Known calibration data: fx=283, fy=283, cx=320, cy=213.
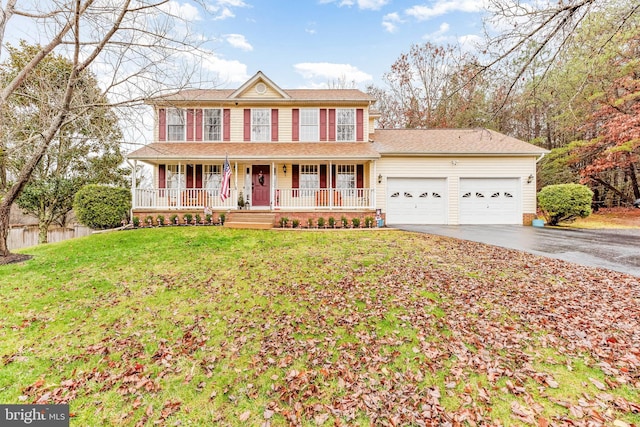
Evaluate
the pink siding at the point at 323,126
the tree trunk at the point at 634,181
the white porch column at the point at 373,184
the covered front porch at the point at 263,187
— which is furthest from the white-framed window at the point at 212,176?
the tree trunk at the point at 634,181

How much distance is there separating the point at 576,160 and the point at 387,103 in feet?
45.9

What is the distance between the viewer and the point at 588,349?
3283 millimetres

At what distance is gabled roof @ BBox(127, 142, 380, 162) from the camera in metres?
12.7

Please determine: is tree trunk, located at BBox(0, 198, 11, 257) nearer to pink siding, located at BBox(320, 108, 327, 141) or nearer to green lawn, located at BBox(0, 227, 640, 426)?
green lawn, located at BBox(0, 227, 640, 426)

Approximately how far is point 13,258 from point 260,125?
1024cm

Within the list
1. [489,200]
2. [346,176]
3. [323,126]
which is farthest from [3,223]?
[489,200]

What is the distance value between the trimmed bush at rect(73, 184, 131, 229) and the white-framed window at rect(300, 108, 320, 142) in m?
8.71

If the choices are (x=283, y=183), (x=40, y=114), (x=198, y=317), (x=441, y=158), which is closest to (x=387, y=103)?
(x=441, y=158)

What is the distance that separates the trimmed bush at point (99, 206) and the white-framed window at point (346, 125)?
10.4 meters

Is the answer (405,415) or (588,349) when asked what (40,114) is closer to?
(405,415)

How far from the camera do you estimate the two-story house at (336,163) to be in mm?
13883

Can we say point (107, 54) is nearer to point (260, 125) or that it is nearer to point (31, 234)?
point (260, 125)

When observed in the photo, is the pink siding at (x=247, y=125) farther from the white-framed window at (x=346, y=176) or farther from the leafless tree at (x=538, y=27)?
the leafless tree at (x=538, y=27)

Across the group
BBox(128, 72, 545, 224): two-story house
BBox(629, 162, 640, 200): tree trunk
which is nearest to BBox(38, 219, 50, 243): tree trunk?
BBox(128, 72, 545, 224): two-story house
